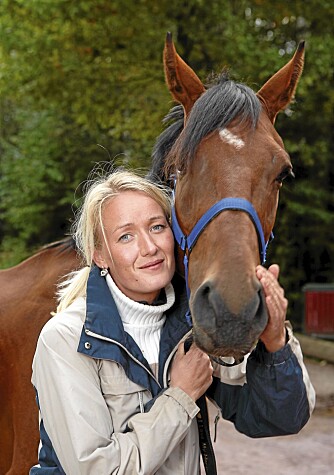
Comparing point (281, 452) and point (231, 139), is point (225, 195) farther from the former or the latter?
point (281, 452)

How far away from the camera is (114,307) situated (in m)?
2.16

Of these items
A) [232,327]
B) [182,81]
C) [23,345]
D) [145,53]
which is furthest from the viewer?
[145,53]

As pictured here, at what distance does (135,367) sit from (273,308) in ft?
1.47

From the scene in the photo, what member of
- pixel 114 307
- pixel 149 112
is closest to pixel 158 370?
pixel 114 307

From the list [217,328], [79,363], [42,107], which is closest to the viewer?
[217,328]

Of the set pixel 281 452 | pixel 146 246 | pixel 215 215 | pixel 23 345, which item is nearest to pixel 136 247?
pixel 146 246

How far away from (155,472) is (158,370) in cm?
30

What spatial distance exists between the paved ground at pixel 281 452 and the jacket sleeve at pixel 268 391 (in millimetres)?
3592

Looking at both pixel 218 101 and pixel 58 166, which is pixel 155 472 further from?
pixel 58 166

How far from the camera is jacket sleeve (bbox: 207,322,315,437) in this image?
6.91ft

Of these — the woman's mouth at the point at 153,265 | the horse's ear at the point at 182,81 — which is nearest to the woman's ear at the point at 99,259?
the woman's mouth at the point at 153,265

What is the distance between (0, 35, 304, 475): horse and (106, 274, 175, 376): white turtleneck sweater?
154 mm

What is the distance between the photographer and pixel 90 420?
1.98 metres

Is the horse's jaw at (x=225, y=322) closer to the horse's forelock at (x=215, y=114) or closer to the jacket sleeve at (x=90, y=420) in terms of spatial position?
the jacket sleeve at (x=90, y=420)
